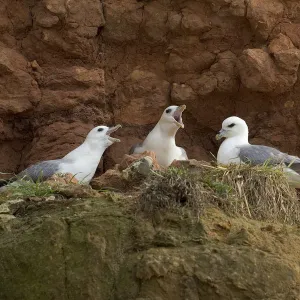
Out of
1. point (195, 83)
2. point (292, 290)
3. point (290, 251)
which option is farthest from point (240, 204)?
point (195, 83)

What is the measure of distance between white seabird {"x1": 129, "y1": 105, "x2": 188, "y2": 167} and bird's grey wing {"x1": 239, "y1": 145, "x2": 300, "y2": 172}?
3.85 ft

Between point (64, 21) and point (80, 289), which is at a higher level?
point (64, 21)

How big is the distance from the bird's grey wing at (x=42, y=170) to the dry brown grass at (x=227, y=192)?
6.00ft

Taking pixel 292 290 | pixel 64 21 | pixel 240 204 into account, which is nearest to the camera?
pixel 292 290

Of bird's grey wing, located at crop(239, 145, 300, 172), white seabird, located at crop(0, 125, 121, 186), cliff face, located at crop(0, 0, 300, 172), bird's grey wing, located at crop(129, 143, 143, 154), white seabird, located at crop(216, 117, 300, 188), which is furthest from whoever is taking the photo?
bird's grey wing, located at crop(129, 143, 143, 154)

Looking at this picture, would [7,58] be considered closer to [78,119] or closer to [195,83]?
[78,119]

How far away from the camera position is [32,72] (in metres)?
9.44

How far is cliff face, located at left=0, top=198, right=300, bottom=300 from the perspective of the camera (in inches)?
204

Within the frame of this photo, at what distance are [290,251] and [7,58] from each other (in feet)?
15.6

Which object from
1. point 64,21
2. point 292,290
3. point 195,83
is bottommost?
point 292,290

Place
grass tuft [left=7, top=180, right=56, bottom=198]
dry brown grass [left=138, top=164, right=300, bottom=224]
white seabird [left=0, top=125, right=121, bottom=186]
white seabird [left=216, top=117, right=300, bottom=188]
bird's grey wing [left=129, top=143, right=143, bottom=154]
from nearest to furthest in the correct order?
dry brown grass [left=138, top=164, right=300, bottom=224] → grass tuft [left=7, top=180, right=56, bottom=198] → white seabird [left=216, top=117, right=300, bottom=188] → white seabird [left=0, top=125, right=121, bottom=186] → bird's grey wing [left=129, top=143, right=143, bottom=154]

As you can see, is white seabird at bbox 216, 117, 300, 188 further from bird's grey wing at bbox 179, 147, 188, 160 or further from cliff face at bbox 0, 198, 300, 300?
cliff face at bbox 0, 198, 300, 300

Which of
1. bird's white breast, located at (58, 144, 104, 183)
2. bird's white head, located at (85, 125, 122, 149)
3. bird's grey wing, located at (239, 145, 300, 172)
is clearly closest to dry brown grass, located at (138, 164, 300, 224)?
bird's grey wing, located at (239, 145, 300, 172)

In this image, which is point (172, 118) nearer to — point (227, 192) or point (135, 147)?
point (135, 147)
